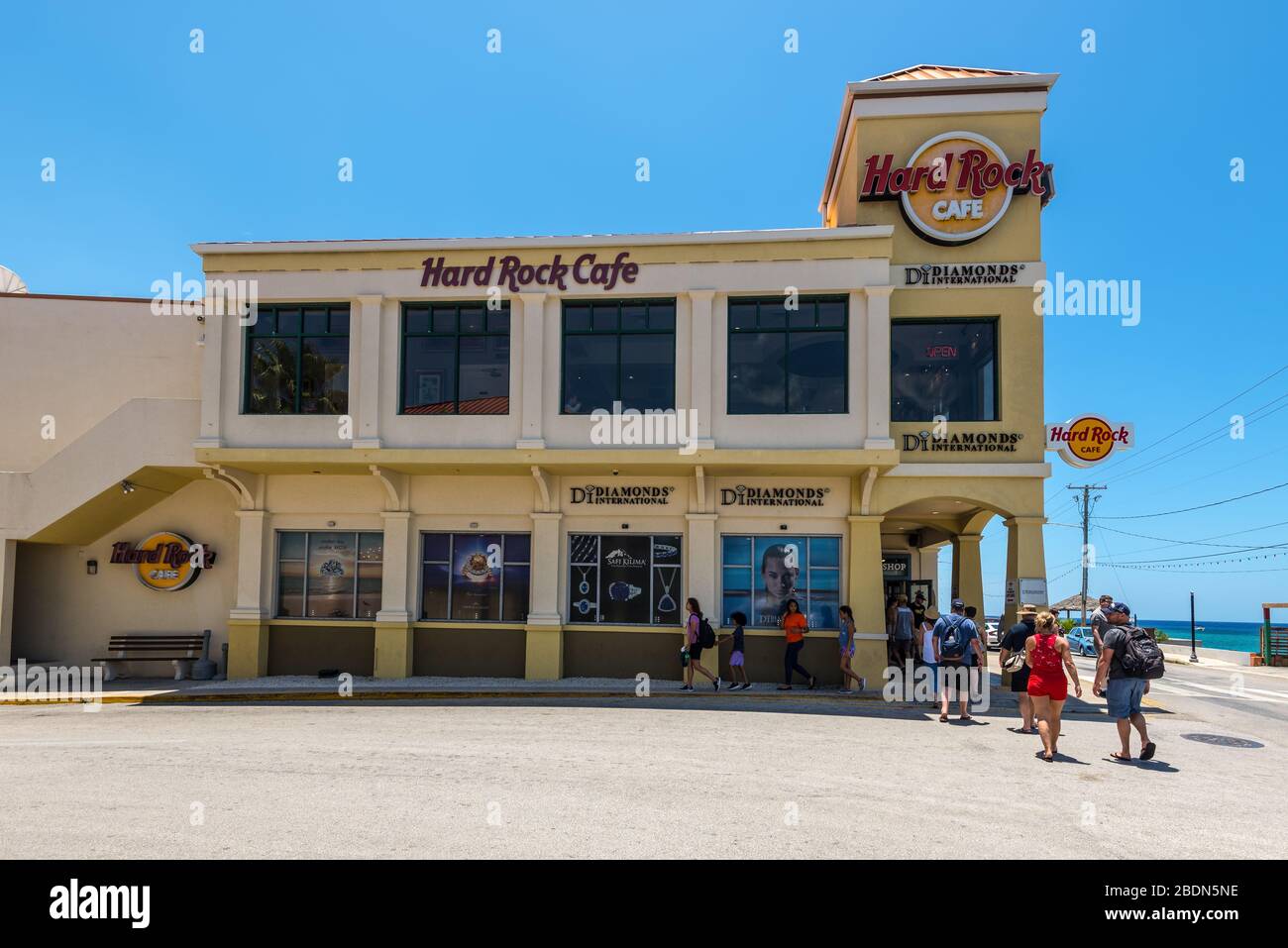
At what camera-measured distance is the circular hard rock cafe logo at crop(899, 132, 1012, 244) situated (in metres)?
16.2

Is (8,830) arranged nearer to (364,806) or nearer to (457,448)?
(364,806)

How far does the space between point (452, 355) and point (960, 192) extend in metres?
10.1

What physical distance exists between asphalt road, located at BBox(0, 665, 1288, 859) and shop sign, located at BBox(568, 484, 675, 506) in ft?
→ 14.4

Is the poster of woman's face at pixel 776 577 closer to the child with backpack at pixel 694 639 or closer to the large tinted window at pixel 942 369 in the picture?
the child with backpack at pixel 694 639

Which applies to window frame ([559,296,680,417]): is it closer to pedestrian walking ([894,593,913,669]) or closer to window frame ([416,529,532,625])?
window frame ([416,529,532,625])

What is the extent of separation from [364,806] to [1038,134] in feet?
53.2

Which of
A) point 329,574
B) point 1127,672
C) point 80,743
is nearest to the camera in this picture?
point 1127,672

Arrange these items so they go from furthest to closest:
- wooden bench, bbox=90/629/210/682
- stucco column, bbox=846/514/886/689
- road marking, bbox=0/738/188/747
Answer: wooden bench, bbox=90/629/210/682 → stucco column, bbox=846/514/886/689 → road marking, bbox=0/738/188/747

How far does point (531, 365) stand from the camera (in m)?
16.3

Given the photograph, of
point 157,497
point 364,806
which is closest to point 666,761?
point 364,806

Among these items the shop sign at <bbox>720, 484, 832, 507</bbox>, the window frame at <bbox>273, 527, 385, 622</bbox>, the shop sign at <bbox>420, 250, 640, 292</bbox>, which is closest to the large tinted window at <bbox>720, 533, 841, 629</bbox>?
the shop sign at <bbox>720, 484, 832, 507</bbox>

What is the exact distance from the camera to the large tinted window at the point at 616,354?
1634 cm

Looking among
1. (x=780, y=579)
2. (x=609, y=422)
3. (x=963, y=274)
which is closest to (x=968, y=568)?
→ (x=780, y=579)

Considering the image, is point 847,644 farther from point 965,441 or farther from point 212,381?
Answer: point 212,381
